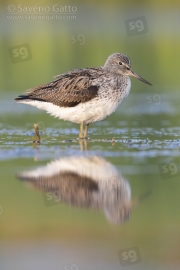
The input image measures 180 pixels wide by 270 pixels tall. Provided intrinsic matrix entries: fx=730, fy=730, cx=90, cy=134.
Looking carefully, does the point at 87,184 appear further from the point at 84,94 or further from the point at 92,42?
the point at 92,42

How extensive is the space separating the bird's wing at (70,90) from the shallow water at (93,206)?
725 millimetres

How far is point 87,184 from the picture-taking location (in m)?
9.21

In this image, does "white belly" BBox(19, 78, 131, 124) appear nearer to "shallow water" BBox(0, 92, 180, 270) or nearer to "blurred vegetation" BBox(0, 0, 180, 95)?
"shallow water" BBox(0, 92, 180, 270)

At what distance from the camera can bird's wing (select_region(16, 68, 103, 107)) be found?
42.3 ft

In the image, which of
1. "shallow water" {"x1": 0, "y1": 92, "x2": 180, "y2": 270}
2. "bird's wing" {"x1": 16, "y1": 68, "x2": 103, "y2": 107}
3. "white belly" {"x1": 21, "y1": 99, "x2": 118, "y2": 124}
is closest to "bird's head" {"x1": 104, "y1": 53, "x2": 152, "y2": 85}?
"bird's wing" {"x1": 16, "y1": 68, "x2": 103, "y2": 107}

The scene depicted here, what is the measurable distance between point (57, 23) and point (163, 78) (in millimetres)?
20645

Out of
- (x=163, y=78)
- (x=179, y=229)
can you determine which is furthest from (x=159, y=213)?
(x=163, y=78)

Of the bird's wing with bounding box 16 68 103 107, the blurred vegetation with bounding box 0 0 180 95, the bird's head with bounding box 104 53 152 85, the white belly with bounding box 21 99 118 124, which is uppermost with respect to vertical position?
the blurred vegetation with bounding box 0 0 180 95

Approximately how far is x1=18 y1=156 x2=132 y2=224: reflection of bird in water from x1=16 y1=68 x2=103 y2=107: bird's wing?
2341 mm

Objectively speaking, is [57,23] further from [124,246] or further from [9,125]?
[124,246]

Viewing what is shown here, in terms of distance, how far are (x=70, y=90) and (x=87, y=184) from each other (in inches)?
168

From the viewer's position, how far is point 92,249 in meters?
7.25

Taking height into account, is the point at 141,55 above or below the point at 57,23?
below

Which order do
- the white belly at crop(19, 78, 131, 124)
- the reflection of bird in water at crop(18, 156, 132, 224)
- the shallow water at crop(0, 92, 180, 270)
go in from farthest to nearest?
the white belly at crop(19, 78, 131, 124) → the reflection of bird in water at crop(18, 156, 132, 224) → the shallow water at crop(0, 92, 180, 270)
